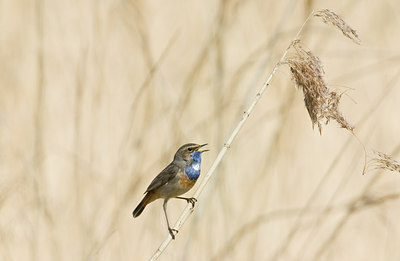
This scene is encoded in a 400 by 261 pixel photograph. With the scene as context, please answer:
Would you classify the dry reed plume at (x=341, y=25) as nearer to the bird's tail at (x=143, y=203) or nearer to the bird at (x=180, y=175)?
the bird at (x=180, y=175)

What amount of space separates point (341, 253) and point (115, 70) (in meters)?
2.48

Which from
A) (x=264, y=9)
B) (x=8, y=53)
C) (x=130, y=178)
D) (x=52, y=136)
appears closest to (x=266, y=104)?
(x=264, y=9)

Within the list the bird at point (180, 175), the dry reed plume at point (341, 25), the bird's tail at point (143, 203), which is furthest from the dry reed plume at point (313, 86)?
the bird's tail at point (143, 203)

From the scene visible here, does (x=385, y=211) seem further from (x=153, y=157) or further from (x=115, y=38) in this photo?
(x=115, y=38)

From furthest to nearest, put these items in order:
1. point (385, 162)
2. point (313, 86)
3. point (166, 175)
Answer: point (166, 175) → point (313, 86) → point (385, 162)

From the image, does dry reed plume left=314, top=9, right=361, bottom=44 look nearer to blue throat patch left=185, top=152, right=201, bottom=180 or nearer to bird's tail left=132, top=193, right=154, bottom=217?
blue throat patch left=185, top=152, right=201, bottom=180

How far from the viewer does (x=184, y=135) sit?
3.35 metres

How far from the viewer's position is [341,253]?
511 cm

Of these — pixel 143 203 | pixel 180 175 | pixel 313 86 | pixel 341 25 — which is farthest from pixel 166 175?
pixel 341 25

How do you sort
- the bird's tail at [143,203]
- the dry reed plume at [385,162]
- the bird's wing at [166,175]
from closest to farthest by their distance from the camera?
the dry reed plume at [385,162] < the bird's tail at [143,203] < the bird's wing at [166,175]

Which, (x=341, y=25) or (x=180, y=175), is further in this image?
(x=180, y=175)

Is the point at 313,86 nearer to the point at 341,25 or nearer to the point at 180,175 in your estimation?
the point at 341,25

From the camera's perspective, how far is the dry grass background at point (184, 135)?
3240 mm

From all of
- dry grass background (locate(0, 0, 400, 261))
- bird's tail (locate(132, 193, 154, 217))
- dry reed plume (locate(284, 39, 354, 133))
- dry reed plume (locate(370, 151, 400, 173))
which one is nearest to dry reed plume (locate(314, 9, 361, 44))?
dry reed plume (locate(284, 39, 354, 133))
